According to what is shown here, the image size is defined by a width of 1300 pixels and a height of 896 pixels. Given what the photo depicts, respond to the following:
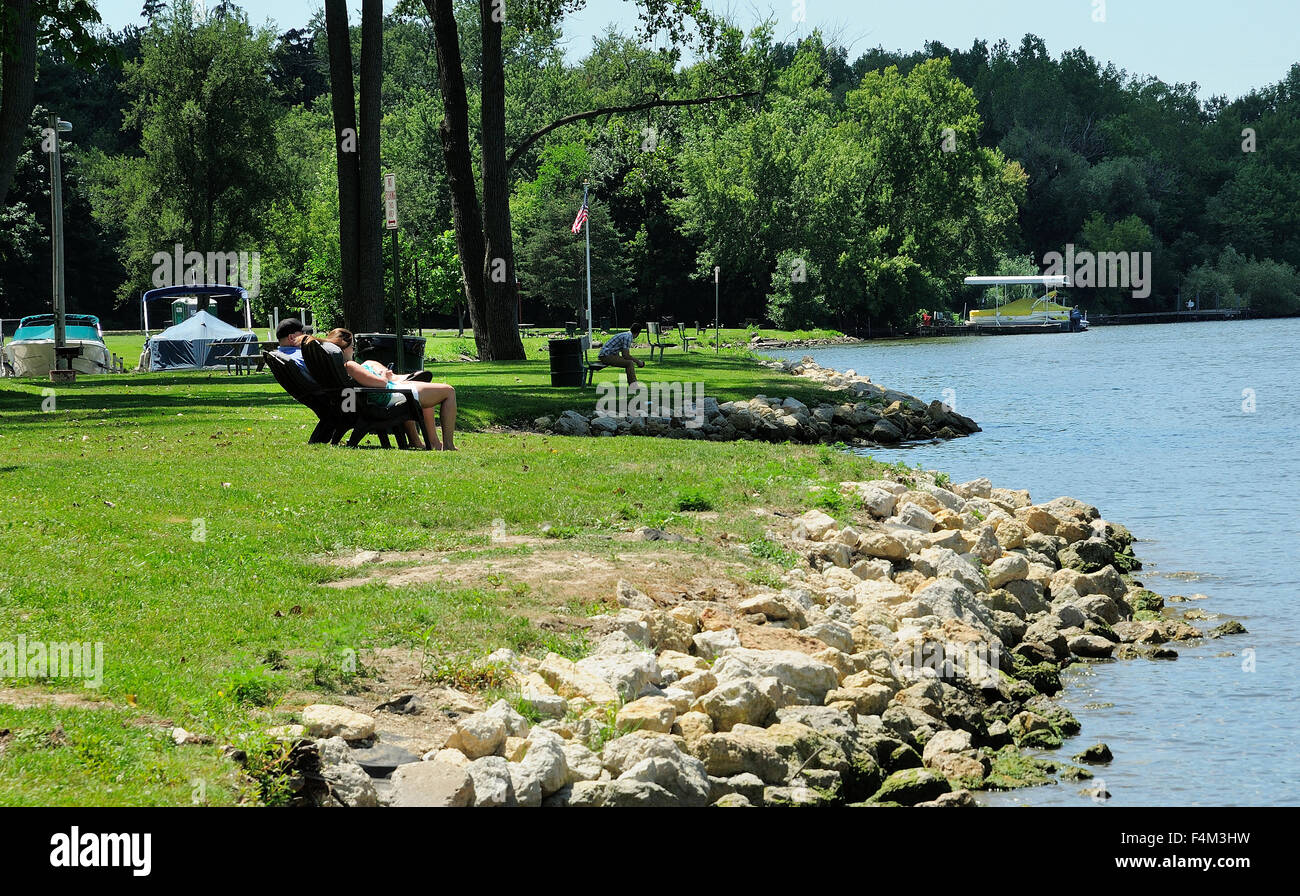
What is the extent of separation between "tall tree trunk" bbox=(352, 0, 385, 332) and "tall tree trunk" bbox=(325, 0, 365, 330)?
133mm

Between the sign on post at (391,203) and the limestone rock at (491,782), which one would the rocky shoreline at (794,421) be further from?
the limestone rock at (491,782)

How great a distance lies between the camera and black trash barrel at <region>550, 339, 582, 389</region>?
84.3 feet

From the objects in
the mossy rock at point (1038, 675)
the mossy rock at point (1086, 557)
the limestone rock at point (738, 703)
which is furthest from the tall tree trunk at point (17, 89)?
the limestone rock at point (738, 703)

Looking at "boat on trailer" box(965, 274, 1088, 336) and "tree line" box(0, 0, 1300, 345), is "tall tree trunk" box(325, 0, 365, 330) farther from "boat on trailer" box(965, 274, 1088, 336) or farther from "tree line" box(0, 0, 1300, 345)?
"boat on trailer" box(965, 274, 1088, 336)

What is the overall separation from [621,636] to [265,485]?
514cm

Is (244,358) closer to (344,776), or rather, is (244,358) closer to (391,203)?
(391,203)

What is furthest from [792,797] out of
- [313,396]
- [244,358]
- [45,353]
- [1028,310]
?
[1028,310]

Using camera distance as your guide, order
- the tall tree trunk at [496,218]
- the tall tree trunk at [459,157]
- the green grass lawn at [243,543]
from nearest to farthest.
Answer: the green grass lawn at [243,543] < the tall tree trunk at [459,157] < the tall tree trunk at [496,218]

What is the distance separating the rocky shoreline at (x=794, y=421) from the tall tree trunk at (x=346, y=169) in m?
6.17

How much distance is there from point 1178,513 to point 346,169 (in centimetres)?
1655

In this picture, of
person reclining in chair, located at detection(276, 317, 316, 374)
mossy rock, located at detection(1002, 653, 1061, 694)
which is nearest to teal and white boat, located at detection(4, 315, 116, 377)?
person reclining in chair, located at detection(276, 317, 316, 374)

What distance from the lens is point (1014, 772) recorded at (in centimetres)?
796

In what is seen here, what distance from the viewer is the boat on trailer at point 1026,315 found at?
98.2 meters

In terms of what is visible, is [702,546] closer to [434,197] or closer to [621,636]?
[621,636]
